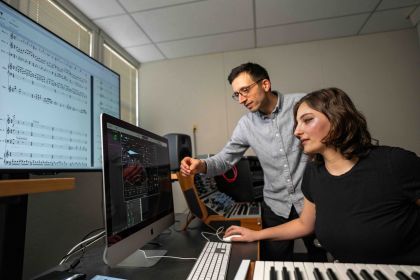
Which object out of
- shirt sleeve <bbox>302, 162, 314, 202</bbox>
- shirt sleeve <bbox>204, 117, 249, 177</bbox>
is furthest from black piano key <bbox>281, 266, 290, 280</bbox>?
shirt sleeve <bbox>204, 117, 249, 177</bbox>

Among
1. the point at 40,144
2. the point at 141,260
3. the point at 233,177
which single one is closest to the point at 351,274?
the point at 141,260

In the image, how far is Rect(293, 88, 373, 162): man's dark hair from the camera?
0.92 meters

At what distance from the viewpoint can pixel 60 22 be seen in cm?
197

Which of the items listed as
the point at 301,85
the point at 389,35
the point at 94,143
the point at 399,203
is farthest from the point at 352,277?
the point at 389,35

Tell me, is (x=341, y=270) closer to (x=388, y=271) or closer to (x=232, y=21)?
(x=388, y=271)

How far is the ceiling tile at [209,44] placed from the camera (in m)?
2.63

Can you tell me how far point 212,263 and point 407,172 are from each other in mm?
721

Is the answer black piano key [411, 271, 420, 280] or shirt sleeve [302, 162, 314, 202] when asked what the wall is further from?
black piano key [411, 271, 420, 280]

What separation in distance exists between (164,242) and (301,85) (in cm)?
234

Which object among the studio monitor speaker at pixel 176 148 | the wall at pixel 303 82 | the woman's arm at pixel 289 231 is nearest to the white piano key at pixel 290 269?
the woman's arm at pixel 289 231

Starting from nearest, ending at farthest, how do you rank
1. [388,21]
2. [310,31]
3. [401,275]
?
[401,275]
[388,21]
[310,31]

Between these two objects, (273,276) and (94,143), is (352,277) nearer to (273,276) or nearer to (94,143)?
(273,276)

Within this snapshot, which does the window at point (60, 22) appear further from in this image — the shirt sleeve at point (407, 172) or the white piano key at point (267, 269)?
the shirt sleeve at point (407, 172)

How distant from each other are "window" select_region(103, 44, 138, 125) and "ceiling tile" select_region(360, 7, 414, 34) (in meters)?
2.68
